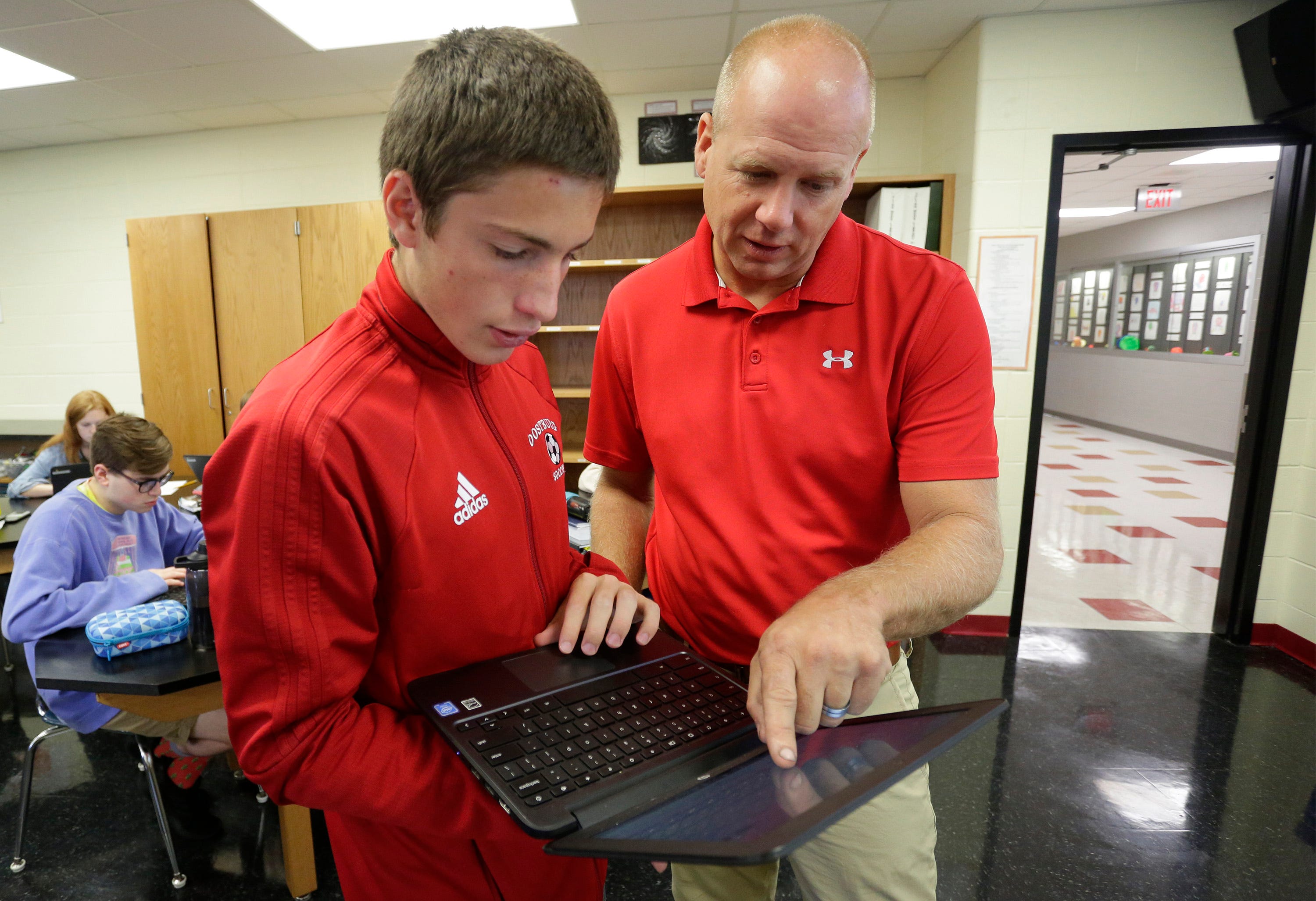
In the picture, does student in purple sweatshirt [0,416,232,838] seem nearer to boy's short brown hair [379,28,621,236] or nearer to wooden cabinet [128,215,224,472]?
boy's short brown hair [379,28,621,236]

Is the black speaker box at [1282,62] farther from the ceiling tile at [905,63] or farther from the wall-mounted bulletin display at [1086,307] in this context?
the wall-mounted bulletin display at [1086,307]

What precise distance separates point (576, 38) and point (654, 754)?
3.38 metres

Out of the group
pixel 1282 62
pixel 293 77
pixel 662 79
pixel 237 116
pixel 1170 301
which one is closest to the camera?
pixel 1282 62

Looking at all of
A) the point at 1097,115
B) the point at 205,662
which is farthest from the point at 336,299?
the point at 1097,115

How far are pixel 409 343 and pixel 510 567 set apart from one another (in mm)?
253

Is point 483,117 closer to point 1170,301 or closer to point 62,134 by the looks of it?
point 62,134

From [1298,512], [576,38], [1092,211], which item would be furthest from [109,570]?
[1092,211]

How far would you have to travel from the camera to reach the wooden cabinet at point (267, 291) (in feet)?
11.5

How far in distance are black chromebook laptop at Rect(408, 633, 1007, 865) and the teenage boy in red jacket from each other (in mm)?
58

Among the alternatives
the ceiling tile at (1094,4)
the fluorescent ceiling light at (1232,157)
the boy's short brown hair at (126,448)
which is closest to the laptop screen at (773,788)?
the boy's short brown hair at (126,448)

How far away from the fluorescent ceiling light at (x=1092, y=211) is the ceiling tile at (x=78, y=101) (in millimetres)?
8695

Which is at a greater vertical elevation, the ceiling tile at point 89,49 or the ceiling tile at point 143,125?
the ceiling tile at point 89,49

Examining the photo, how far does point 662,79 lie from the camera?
3.67m

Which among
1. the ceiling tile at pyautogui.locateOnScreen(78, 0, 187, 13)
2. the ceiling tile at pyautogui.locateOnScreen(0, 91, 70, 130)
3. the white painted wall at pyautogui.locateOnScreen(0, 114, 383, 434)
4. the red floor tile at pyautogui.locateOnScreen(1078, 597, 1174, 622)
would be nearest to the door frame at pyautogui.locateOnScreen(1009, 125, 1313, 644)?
the red floor tile at pyautogui.locateOnScreen(1078, 597, 1174, 622)
